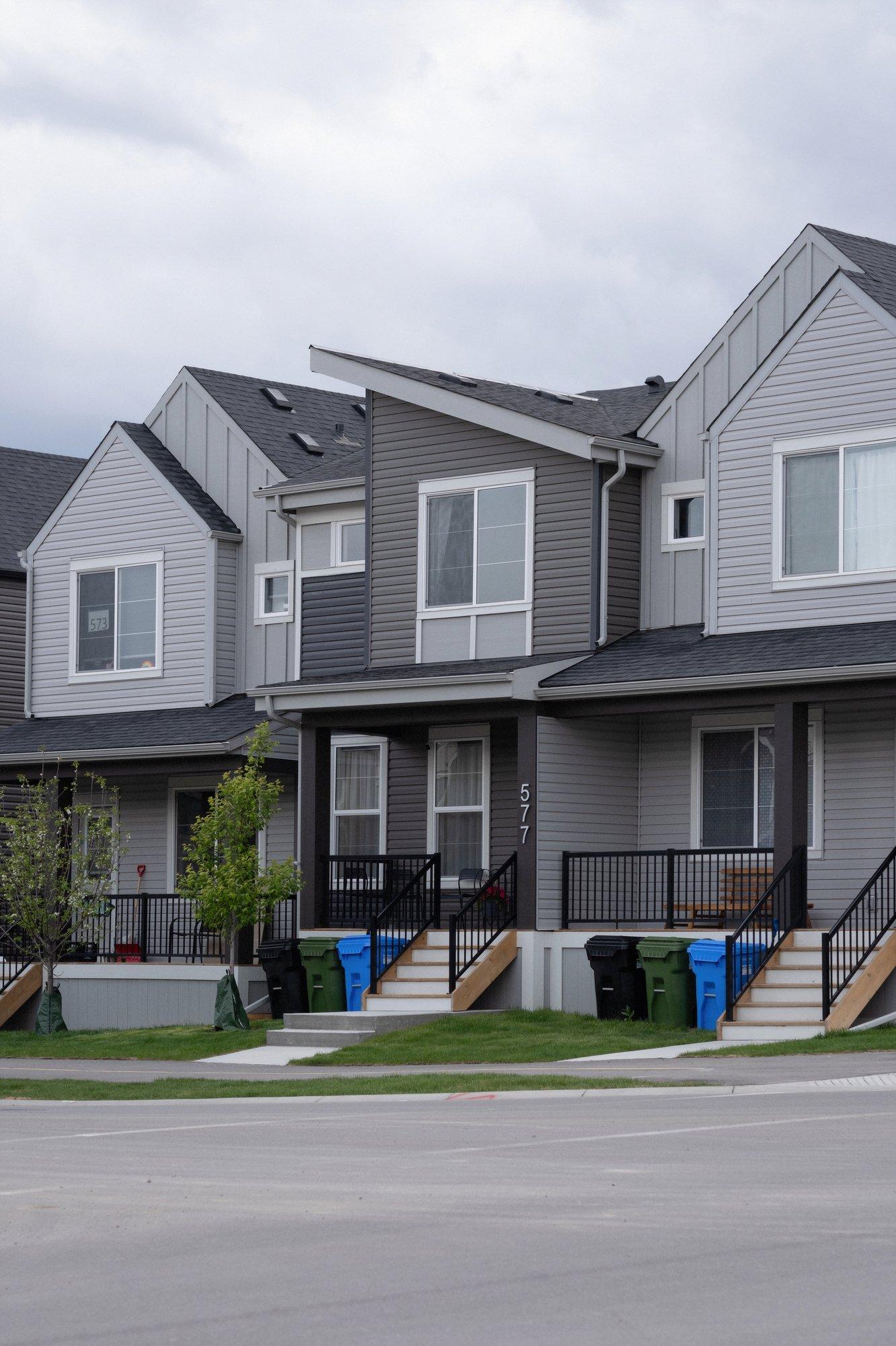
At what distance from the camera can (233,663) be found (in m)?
31.1

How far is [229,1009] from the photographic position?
25.2 meters

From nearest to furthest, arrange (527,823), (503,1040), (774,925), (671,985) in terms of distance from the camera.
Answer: (503,1040)
(774,925)
(671,985)
(527,823)

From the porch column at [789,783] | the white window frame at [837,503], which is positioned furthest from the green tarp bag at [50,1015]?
the white window frame at [837,503]

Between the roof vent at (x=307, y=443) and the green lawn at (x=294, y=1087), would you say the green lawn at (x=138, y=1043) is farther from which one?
the roof vent at (x=307, y=443)

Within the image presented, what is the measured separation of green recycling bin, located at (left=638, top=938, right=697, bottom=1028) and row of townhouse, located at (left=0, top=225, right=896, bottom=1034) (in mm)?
1261

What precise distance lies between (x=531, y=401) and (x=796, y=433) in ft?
15.5

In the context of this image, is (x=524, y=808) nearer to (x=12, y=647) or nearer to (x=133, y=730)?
(x=133, y=730)

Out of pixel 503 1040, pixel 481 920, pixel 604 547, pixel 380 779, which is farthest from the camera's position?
pixel 380 779

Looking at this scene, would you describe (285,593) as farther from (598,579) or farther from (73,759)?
(598,579)

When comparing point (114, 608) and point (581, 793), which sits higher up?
point (114, 608)

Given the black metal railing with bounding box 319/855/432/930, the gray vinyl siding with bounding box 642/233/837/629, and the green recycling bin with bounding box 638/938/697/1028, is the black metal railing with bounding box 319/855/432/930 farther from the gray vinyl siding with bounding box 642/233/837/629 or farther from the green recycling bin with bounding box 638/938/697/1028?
the gray vinyl siding with bounding box 642/233/837/629

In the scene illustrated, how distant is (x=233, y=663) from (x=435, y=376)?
Result: 6021mm

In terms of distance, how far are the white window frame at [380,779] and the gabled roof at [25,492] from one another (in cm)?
844

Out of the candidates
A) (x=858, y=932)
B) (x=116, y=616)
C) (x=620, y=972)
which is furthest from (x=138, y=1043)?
(x=116, y=616)
